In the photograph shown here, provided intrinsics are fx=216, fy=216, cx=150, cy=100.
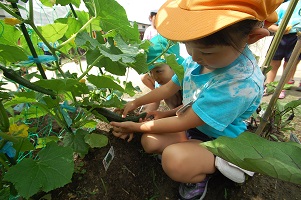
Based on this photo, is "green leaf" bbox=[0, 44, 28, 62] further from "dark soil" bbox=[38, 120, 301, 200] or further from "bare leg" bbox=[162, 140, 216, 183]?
"bare leg" bbox=[162, 140, 216, 183]

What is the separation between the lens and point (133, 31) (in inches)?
28.4

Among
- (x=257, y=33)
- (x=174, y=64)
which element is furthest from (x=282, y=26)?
(x=174, y=64)

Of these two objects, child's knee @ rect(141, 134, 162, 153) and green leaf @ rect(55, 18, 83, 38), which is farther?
child's knee @ rect(141, 134, 162, 153)

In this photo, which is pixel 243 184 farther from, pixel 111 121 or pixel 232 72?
pixel 111 121

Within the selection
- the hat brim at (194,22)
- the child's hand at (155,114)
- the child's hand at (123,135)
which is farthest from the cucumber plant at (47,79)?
the child's hand at (155,114)

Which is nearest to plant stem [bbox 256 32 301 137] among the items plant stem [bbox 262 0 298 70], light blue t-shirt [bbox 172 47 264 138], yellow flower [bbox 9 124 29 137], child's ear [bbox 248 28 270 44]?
plant stem [bbox 262 0 298 70]

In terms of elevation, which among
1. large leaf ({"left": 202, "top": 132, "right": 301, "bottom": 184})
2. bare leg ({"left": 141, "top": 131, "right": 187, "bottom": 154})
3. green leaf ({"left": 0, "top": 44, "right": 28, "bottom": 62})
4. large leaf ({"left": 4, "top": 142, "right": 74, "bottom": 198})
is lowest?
bare leg ({"left": 141, "top": 131, "right": 187, "bottom": 154})

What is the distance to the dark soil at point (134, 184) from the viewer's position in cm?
82

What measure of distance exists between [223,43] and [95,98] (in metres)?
0.56

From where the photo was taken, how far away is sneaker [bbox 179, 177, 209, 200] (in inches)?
34.8

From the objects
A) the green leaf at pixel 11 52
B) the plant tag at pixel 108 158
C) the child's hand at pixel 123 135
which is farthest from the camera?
the child's hand at pixel 123 135

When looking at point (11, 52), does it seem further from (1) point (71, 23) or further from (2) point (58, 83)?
(1) point (71, 23)

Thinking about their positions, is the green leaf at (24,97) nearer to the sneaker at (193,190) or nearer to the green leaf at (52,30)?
the green leaf at (52,30)

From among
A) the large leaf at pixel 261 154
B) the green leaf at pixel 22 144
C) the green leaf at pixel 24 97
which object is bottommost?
the green leaf at pixel 22 144
